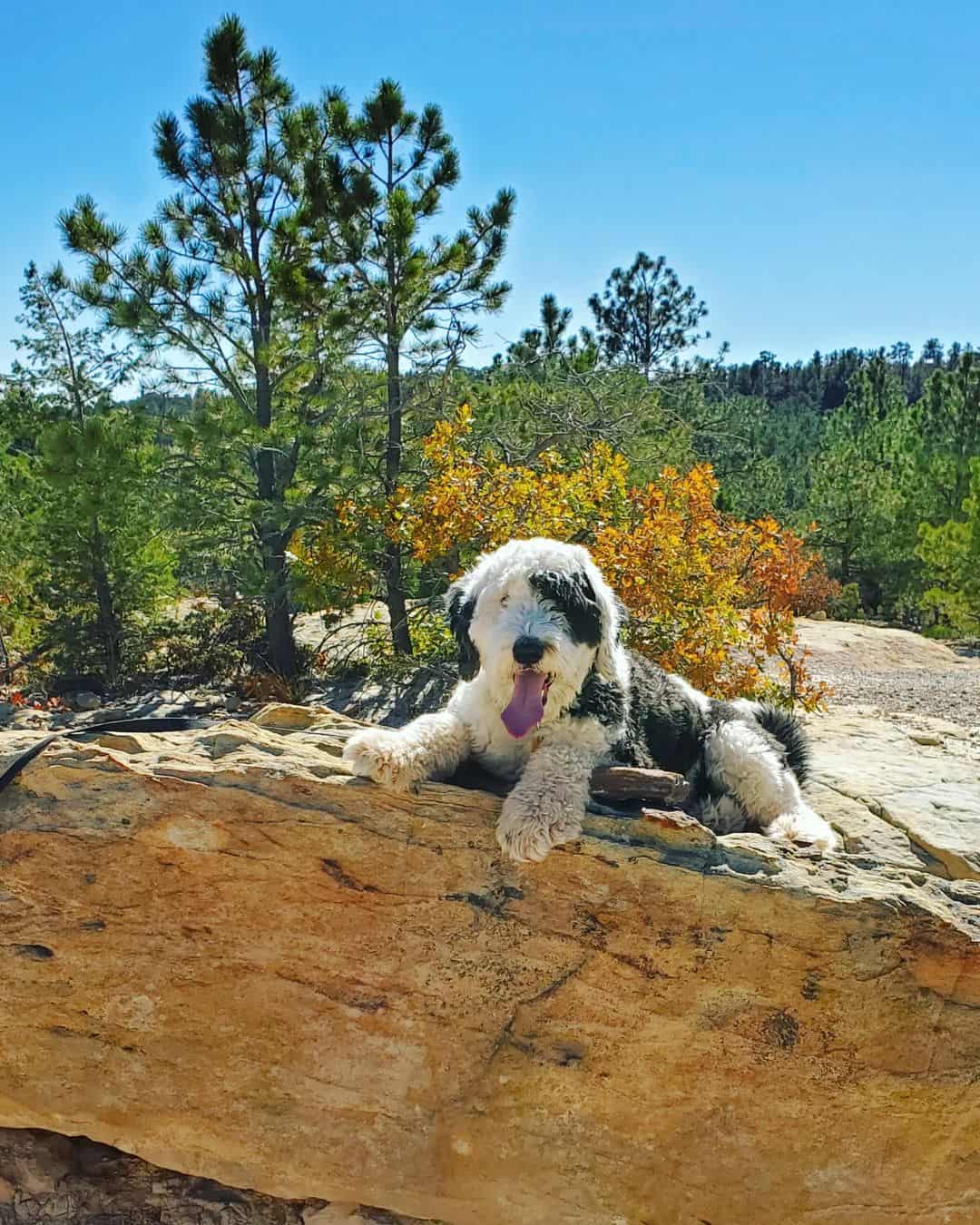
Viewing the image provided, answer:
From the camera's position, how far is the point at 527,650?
3.37 meters

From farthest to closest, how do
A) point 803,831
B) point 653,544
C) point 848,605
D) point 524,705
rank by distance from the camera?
point 848,605
point 653,544
point 803,831
point 524,705

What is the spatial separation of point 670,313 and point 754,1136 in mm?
30431

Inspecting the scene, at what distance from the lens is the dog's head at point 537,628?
342 centimetres

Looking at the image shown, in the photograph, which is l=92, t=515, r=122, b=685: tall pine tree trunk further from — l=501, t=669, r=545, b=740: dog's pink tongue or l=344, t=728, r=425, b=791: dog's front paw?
l=501, t=669, r=545, b=740: dog's pink tongue

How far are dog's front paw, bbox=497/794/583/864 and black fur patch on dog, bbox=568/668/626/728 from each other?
40 centimetres

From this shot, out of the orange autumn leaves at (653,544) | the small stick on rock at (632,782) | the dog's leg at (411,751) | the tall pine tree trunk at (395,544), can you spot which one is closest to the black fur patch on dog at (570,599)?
the small stick on rock at (632,782)

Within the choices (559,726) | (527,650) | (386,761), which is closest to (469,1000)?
(386,761)

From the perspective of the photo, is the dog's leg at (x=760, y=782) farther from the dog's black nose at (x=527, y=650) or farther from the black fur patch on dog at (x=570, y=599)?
the dog's black nose at (x=527, y=650)

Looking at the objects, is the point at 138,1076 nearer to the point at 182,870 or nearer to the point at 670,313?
the point at 182,870

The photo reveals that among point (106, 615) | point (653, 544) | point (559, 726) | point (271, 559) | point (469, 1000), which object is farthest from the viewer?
point (106, 615)

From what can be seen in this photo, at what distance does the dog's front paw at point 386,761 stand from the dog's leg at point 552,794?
39cm

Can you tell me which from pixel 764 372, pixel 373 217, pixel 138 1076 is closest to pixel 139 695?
pixel 373 217

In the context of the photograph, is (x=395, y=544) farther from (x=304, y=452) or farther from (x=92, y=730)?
(x=92, y=730)

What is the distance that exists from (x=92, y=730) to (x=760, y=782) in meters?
2.89
